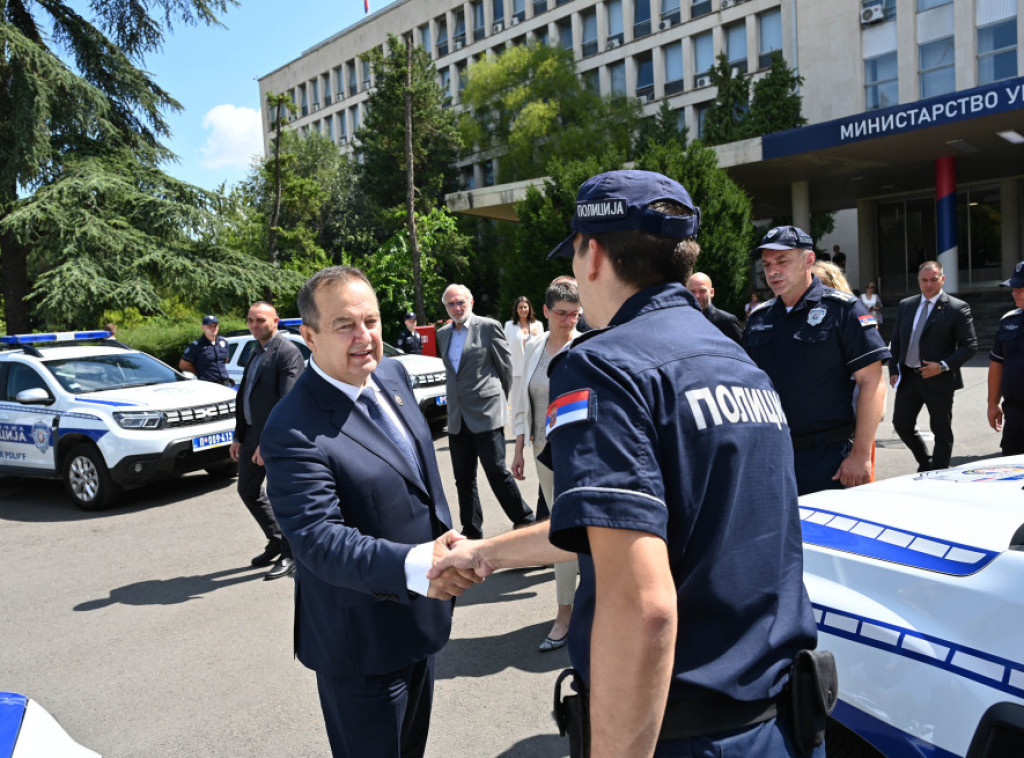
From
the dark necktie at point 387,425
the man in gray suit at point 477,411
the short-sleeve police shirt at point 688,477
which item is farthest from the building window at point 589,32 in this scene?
the short-sleeve police shirt at point 688,477

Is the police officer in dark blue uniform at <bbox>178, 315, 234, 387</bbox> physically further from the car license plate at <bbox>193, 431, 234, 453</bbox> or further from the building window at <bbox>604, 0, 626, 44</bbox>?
the building window at <bbox>604, 0, 626, 44</bbox>

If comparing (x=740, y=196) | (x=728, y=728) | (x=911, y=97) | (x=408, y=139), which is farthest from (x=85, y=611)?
(x=911, y=97)

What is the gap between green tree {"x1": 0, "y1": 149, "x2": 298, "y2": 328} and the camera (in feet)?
60.1

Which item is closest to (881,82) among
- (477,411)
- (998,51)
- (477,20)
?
(998,51)

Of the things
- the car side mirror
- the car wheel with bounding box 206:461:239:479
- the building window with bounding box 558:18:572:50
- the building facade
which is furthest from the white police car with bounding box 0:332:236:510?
the building window with bounding box 558:18:572:50

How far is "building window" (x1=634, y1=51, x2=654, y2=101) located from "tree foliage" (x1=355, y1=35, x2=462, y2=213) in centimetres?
1035

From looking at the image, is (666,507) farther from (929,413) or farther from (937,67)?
(937,67)

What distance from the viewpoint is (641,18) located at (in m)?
43.0

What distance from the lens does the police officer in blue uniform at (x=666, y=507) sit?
1.28m

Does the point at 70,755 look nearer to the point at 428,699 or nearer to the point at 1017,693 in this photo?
the point at 428,699

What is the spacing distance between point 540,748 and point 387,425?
1.68 m

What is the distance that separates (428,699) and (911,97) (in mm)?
35247

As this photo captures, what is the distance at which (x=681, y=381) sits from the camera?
1352mm

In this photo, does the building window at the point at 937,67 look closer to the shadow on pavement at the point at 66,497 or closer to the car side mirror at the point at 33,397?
the shadow on pavement at the point at 66,497
